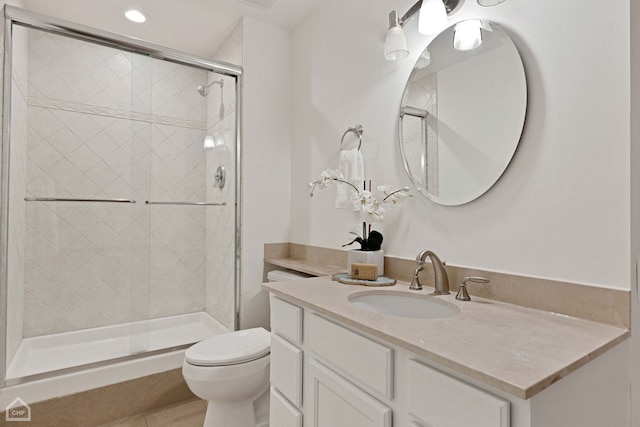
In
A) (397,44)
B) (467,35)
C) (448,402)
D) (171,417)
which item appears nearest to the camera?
(448,402)

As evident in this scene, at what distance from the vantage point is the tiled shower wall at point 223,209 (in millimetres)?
2373

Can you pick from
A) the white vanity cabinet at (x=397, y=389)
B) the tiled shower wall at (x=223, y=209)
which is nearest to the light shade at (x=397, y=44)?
the white vanity cabinet at (x=397, y=389)

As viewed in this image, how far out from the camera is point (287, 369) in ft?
4.28

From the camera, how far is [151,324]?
2.28 meters

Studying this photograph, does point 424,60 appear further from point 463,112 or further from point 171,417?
point 171,417

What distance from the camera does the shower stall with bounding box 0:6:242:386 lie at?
2.08 m

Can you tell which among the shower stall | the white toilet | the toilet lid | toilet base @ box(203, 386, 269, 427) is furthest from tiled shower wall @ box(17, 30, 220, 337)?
toilet base @ box(203, 386, 269, 427)

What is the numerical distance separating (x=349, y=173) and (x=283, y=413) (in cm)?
117

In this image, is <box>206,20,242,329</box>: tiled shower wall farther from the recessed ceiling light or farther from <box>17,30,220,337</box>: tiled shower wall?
the recessed ceiling light

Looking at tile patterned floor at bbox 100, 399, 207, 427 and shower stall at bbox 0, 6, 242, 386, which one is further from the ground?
shower stall at bbox 0, 6, 242, 386

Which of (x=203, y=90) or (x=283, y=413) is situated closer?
(x=283, y=413)

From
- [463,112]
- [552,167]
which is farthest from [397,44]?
[552,167]

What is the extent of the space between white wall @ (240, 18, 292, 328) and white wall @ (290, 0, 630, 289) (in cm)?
99

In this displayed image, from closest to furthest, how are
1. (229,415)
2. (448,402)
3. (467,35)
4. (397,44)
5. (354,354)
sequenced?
(448,402), (354,354), (467,35), (397,44), (229,415)
